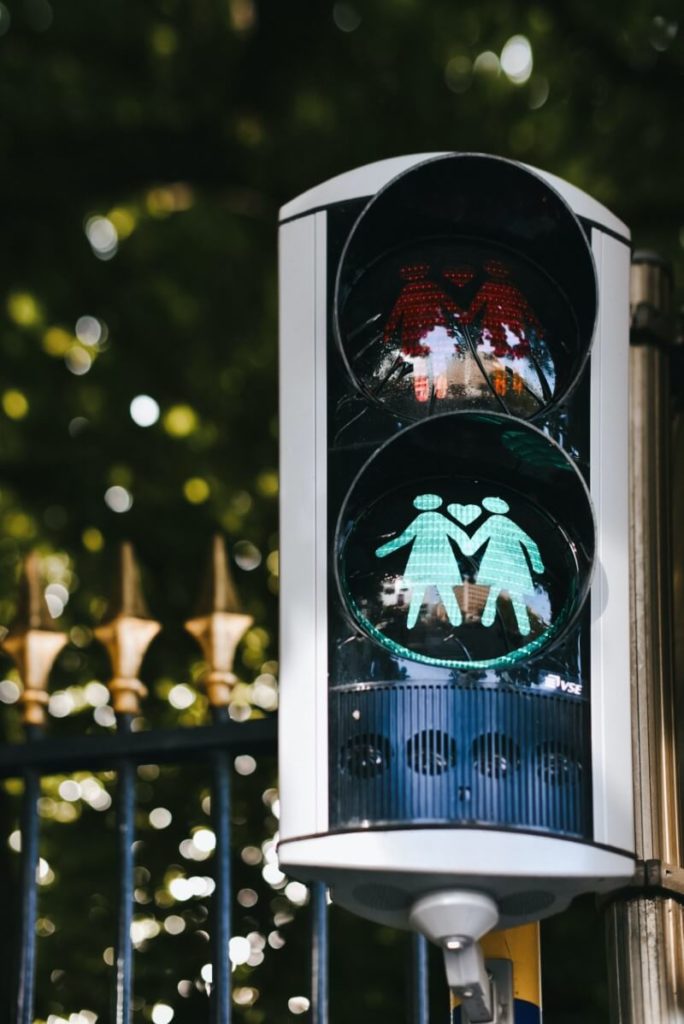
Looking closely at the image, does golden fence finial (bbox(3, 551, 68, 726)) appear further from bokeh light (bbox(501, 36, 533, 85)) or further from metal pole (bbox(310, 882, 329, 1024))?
bokeh light (bbox(501, 36, 533, 85))

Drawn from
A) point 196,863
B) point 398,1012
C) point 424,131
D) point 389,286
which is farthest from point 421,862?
point 424,131

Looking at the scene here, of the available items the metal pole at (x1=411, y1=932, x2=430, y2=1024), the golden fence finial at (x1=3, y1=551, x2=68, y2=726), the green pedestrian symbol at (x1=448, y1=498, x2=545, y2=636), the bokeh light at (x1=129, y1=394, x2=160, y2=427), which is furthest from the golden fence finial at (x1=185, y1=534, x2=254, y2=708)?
the bokeh light at (x1=129, y1=394, x2=160, y2=427)

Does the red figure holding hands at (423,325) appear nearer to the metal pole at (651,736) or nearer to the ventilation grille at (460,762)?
the ventilation grille at (460,762)

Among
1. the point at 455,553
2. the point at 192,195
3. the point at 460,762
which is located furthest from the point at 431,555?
the point at 192,195

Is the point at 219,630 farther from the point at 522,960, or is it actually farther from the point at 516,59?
the point at 516,59

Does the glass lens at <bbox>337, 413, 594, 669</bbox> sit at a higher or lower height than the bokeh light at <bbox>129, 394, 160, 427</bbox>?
lower

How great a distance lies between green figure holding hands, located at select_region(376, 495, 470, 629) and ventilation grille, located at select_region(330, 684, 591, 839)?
0.10m

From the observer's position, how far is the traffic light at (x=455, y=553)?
77.0 inches

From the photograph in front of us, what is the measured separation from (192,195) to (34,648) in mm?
3630

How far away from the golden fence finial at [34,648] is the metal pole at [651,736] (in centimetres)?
98

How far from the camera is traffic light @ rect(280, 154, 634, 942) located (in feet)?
6.42

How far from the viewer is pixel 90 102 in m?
6.00

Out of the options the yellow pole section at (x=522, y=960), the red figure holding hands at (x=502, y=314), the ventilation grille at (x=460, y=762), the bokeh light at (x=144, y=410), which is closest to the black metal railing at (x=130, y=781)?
the yellow pole section at (x=522, y=960)

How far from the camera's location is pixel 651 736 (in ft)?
7.82
